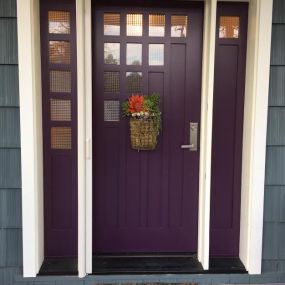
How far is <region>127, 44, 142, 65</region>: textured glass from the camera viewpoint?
2.64m

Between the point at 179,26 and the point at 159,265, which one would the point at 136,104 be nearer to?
the point at 179,26

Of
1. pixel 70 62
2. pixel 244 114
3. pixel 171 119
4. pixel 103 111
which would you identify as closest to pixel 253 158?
pixel 244 114

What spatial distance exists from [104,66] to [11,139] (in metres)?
0.85

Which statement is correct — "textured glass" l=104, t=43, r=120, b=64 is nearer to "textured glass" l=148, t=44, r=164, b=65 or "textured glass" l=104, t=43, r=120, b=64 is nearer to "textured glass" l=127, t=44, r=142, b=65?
"textured glass" l=127, t=44, r=142, b=65

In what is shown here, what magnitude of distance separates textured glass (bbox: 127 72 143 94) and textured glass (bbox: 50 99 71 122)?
46cm

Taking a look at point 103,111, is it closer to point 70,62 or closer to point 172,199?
point 70,62

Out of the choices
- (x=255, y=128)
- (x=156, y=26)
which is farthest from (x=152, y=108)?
(x=255, y=128)

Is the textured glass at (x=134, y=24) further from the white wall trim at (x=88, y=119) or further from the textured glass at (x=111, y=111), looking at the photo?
the textured glass at (x=111, y=111)

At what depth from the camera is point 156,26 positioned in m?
2.63

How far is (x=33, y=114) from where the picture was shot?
2.39 m

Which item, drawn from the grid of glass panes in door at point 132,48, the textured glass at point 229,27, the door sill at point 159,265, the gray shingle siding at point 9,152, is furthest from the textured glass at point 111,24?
the door sill at point 159,265

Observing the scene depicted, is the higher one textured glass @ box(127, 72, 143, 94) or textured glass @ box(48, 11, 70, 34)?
textured glass @ box(48, 11, 70, 34)

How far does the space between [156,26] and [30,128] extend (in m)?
1.17

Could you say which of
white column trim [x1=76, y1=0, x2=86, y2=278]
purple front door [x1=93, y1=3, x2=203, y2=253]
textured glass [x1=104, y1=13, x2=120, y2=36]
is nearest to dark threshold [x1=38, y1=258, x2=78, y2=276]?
white column trim [x1=76, y1=0, x2=86, y2=278]
